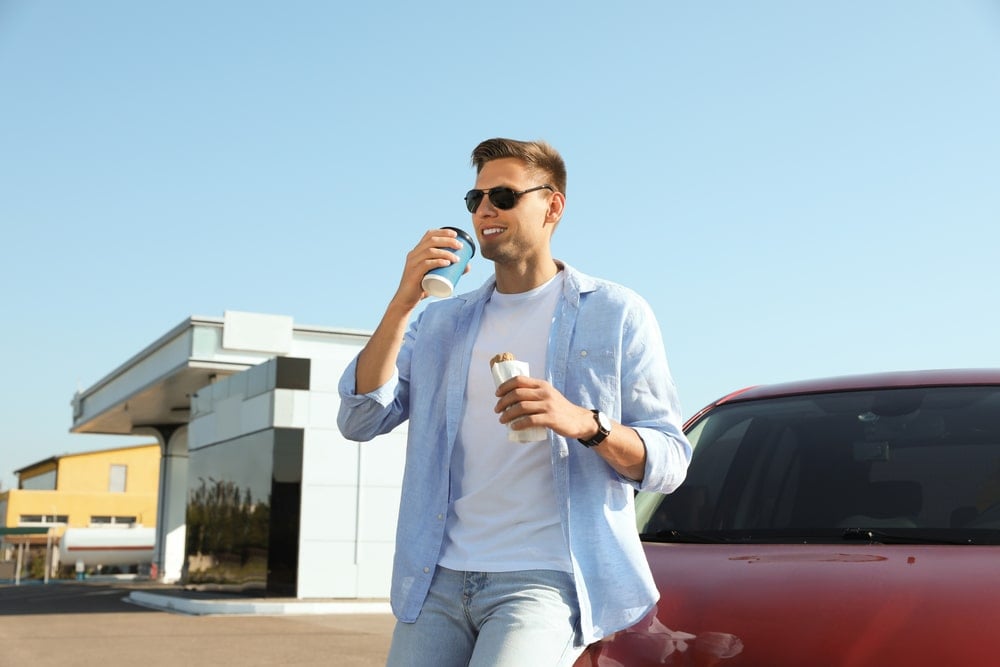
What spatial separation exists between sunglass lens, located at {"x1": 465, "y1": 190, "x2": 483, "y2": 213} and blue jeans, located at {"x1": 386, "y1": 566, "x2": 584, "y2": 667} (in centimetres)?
84

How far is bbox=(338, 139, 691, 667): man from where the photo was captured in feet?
7.43

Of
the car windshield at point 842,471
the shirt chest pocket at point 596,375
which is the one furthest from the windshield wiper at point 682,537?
the shirt chest pocket at point 596,375

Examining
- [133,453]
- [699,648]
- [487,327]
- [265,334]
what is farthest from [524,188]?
[133,453]

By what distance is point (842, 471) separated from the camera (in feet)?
11.7

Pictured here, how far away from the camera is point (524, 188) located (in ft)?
8.51

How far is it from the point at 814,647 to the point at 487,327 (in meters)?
1.03

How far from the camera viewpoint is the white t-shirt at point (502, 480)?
2.33 meters

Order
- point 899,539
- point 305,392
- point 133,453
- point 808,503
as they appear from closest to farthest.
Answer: point 899,539 < point 808,503 < point 305,392 < point 133,453

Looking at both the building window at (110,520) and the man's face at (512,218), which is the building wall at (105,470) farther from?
the man's face at (512,218)

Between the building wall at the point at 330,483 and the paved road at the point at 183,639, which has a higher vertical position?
the building wall at the point at 330,483

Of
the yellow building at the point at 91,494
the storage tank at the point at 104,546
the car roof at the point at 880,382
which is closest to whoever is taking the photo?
the car roof at the point at 880,382

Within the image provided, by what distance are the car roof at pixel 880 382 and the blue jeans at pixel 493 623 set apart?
1806 millimetres

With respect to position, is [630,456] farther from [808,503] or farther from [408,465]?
[808,503]

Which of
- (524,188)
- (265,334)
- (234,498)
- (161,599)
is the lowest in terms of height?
(161,599)
